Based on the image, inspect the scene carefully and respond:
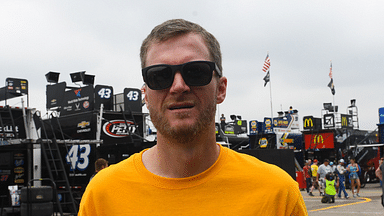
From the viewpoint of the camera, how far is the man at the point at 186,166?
1.68 m

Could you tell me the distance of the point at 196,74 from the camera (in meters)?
1.69

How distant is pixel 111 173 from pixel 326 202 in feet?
53.0

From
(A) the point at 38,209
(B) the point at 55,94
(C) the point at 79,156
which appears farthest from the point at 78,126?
(A) the point at 38,209

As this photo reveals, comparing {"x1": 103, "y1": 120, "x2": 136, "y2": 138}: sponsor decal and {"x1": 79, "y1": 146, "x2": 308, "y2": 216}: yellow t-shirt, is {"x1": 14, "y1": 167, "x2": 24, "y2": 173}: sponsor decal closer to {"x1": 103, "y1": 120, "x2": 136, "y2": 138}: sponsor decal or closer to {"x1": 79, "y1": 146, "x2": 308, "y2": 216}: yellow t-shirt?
{"x1": 103, "y1": 120, "x2": 136, "y2": 138}: sponsor decal

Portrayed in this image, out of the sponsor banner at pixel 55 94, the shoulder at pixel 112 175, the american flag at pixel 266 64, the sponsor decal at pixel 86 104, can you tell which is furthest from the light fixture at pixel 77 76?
the american flag at pixel 266 64

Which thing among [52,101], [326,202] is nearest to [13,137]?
[52,101]

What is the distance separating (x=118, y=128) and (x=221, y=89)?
45.2ft

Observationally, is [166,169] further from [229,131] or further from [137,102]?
[229,131]

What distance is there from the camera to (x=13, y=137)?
1289 centimetres

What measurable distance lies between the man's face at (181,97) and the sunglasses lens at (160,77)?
22 millimetres

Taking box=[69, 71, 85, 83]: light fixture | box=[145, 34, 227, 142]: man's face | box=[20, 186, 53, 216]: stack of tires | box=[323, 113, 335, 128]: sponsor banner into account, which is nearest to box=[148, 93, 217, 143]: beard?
→ box=[145, 34, 227, 142]: man's face

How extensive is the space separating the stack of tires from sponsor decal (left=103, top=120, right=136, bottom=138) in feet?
15.9

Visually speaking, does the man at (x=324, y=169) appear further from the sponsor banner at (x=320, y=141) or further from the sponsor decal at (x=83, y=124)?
the sponsor decal at (x=83, y=124)

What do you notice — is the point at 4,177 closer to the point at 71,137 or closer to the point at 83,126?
the point at 71,137
